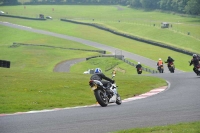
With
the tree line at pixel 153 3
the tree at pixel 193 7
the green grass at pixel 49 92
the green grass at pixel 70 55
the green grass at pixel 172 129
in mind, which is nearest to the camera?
the green grass at pixel 172 129

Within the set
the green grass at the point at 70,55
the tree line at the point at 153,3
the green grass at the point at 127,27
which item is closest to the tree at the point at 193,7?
the tree line at the point at 153,3

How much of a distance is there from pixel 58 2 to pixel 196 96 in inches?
5861

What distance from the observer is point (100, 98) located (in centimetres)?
1953

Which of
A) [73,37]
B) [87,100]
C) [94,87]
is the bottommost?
[73,37]

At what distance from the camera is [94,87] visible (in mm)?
19375

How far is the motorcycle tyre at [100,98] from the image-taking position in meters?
19.5

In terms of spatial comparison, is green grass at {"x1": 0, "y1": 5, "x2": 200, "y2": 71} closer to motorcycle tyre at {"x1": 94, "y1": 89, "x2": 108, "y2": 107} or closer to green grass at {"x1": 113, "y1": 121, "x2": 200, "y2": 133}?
motorcycle tyre at {"x1": 94, "y1": 89, "x2": 108, "y2": 107}

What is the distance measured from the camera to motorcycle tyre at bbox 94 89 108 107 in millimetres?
19487

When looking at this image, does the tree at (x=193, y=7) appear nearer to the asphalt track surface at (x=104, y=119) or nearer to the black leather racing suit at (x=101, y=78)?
the black leather racing suit at (x=101, y=78)

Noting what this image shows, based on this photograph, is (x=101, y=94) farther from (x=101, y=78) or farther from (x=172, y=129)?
(x=172, y=129)

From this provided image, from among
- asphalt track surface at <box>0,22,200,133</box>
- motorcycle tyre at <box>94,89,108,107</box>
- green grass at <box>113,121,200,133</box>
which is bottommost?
motorcycle tyre at <box>94,89,108,107</box>

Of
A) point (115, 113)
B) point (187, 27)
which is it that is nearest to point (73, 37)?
point (187, 27)

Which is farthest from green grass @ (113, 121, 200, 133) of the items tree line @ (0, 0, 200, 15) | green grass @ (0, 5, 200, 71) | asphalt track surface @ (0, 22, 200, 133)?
tree line @ (0, 0, 200, 15)

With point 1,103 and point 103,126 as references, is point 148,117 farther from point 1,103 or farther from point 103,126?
point 1,103
